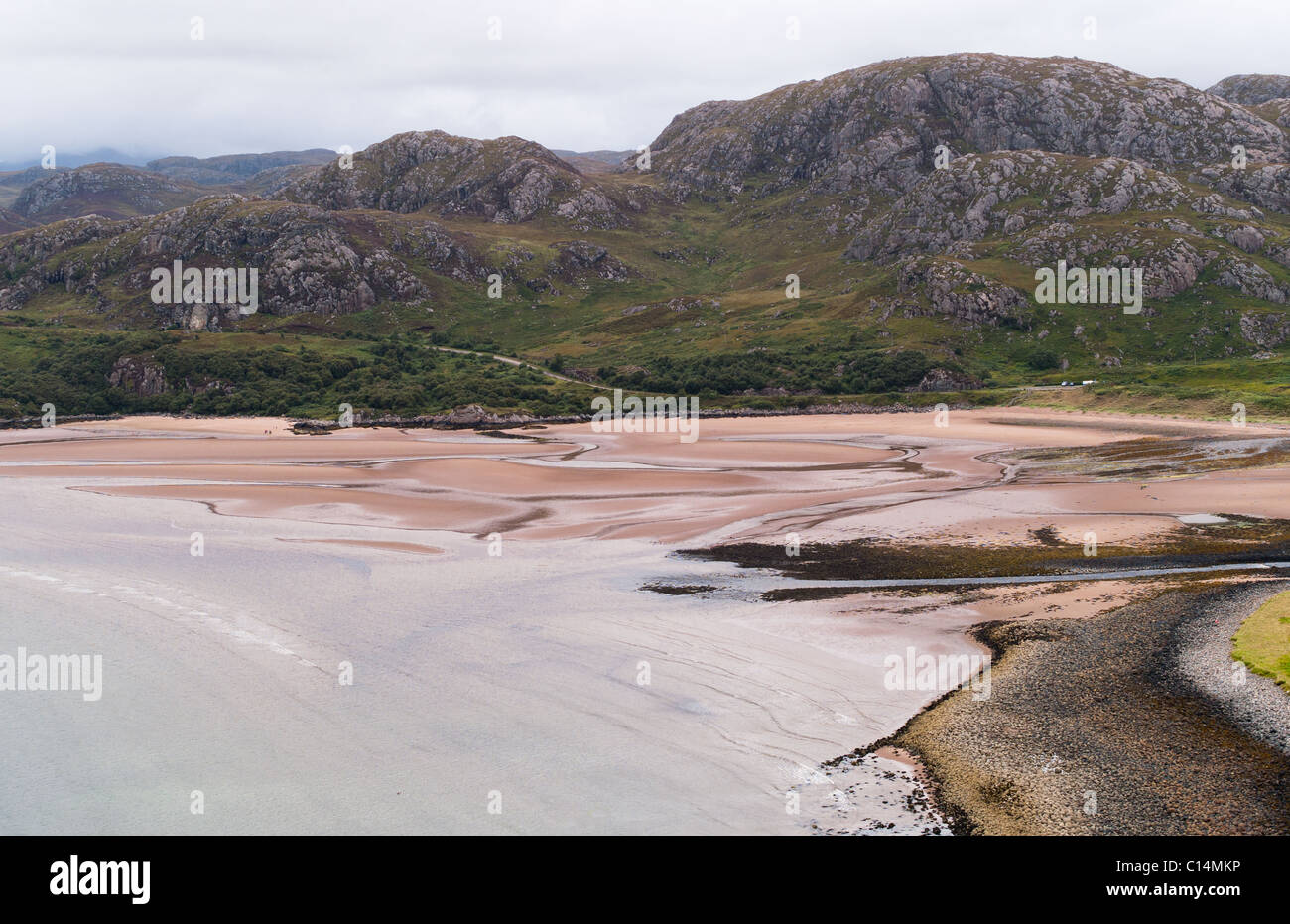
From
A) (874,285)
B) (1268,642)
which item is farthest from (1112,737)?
(874,285)

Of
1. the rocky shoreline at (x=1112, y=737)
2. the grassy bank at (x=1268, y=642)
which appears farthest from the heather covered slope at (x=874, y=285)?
the rocky shoreline at (x=1112, y=737)

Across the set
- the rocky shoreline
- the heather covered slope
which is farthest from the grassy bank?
the heather covered slope

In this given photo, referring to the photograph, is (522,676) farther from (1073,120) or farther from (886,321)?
(1073,120)

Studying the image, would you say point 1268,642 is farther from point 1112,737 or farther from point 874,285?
point 874,285

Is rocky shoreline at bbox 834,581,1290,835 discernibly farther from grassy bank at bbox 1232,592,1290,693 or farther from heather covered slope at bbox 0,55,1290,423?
heather covered slope at bbox 0,55,1290,423

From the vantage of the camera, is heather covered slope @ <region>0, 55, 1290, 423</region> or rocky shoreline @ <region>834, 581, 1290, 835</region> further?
heather covered slope @ <region>0, 55, 1290, 423</region>

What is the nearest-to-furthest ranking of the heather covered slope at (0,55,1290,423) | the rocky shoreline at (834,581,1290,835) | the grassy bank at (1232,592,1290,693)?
the rocky shoreline at (834,581,1290,835), the grassy bank at (1232,592,1290,693), the heather covered slope at (0,55,1290,423)

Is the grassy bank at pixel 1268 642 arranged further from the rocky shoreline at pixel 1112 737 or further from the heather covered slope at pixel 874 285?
the heather covered slope at pixel 874 285

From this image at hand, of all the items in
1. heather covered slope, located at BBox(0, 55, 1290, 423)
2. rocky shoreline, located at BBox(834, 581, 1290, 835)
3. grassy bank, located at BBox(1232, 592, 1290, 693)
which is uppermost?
heather covered slope, located at BBox(0, 55, 1290, 423)
